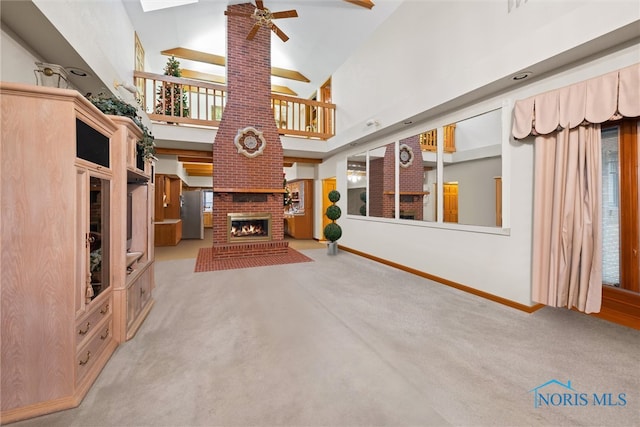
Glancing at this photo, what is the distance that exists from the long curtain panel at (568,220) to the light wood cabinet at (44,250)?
3873 mm

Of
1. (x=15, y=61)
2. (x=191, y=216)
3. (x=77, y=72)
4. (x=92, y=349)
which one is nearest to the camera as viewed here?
(x=92, y=349)

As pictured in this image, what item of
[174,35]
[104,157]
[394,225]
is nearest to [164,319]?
[104,157]

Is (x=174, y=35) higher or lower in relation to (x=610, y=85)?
higher

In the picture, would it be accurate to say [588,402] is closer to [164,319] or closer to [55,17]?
[164,319]

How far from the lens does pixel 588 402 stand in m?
1.53

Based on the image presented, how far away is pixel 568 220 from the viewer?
245 cm

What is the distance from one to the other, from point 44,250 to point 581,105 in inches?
165

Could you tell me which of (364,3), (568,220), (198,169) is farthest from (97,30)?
(198,169)

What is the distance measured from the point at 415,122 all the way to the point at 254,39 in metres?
4.28

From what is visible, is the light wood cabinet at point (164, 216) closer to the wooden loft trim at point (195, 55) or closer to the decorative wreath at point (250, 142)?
the decorative wreath at point (250, 142)

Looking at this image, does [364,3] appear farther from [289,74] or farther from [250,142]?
[289,74]

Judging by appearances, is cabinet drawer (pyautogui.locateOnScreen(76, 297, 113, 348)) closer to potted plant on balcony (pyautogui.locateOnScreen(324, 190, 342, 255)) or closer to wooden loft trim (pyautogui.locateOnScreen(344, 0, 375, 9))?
potted plant on balcony (pyautogui.locateOnScreen(324, 190, 342, 255))

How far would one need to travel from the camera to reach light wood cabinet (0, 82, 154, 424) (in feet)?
4.36

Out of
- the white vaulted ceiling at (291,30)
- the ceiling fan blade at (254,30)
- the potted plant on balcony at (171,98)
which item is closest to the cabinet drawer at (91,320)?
the potted plant on balcony at (171,98)
